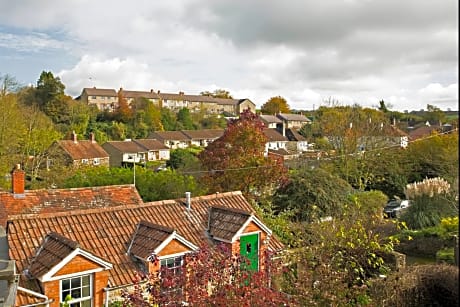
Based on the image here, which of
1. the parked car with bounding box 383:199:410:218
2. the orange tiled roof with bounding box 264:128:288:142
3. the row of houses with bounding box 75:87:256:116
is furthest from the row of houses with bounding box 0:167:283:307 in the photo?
the row of houses with bounding box 75:87:256:116

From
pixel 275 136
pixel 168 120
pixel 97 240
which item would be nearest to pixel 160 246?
pixel 97 240

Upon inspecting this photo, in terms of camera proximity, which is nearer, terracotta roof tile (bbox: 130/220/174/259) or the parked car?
terracotta roof tile (bbox: 130/220/174/259)

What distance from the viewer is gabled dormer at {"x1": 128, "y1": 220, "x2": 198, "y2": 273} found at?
10.5 m

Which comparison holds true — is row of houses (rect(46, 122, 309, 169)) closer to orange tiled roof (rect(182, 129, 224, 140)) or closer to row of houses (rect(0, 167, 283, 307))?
orange tiled roof (rect(182, 129, 224, 140))

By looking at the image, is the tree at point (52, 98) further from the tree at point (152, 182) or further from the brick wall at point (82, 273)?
the brick wall at point (82, 273)

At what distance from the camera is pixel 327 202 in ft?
63.6

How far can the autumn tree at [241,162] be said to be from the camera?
1994cm

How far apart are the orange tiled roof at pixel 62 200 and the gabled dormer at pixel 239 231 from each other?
4.14 meters

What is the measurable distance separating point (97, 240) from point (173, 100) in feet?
259

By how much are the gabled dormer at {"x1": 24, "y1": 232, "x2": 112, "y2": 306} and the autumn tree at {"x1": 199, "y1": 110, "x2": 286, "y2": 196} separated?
10.8 metres

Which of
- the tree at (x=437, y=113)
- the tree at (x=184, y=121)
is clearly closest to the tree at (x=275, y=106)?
the tree at (x=184, y=121)

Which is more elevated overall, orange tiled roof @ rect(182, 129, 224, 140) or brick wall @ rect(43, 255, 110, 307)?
orange tiled roof @ rect(182, 129, 224, 140)

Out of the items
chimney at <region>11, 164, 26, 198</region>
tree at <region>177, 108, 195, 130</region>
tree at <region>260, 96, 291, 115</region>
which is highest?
tree at <region>260, 96, 291, 115</region>

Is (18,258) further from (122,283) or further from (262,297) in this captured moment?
(262,297)
